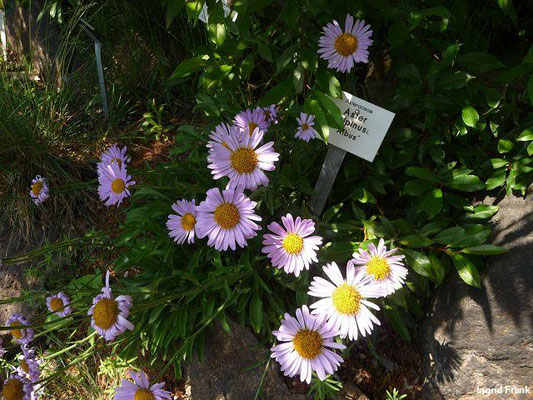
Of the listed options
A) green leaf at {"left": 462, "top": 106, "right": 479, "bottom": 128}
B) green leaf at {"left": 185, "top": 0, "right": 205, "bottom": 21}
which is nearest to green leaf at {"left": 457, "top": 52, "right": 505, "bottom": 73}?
green leaf at {"left": 462, "top": 106, "right": 479, "bottom": 128}

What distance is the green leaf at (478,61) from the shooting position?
1.33 m

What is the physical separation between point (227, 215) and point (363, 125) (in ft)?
1.55

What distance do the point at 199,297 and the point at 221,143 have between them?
0.65 meters

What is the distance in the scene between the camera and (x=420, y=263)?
4.66 feet

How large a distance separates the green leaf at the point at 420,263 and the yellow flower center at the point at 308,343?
15.0 inches

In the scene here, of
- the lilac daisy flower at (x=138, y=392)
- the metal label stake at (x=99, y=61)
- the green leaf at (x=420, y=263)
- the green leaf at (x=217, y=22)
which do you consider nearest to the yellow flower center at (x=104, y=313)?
the lilac daisy flower at (x=138, y=392)

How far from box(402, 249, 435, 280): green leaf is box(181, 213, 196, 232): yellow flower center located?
2.25 ft

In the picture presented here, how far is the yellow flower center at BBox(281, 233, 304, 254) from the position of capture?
53.0 inches

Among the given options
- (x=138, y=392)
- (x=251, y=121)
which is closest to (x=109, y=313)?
(x=138, y=392)

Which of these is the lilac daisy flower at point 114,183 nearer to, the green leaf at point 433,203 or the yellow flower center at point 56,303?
the yellow flower center at point 56,303

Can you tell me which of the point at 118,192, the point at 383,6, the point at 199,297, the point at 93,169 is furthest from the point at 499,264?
the point at 93,169

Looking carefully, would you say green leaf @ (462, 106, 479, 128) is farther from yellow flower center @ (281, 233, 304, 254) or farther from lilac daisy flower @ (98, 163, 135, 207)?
lilac daisy flower @ (98, 163, 135, 207)

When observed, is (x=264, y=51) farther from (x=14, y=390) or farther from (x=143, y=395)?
(x=14, y=390)

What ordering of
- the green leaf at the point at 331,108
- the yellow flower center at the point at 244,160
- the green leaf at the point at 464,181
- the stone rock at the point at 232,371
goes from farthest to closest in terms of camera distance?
the stone rock at the point at 232,371, the green leaf at the point at 464,181, the yellow flower center at the point at 244,160, the green leaf at the point at 331,108
